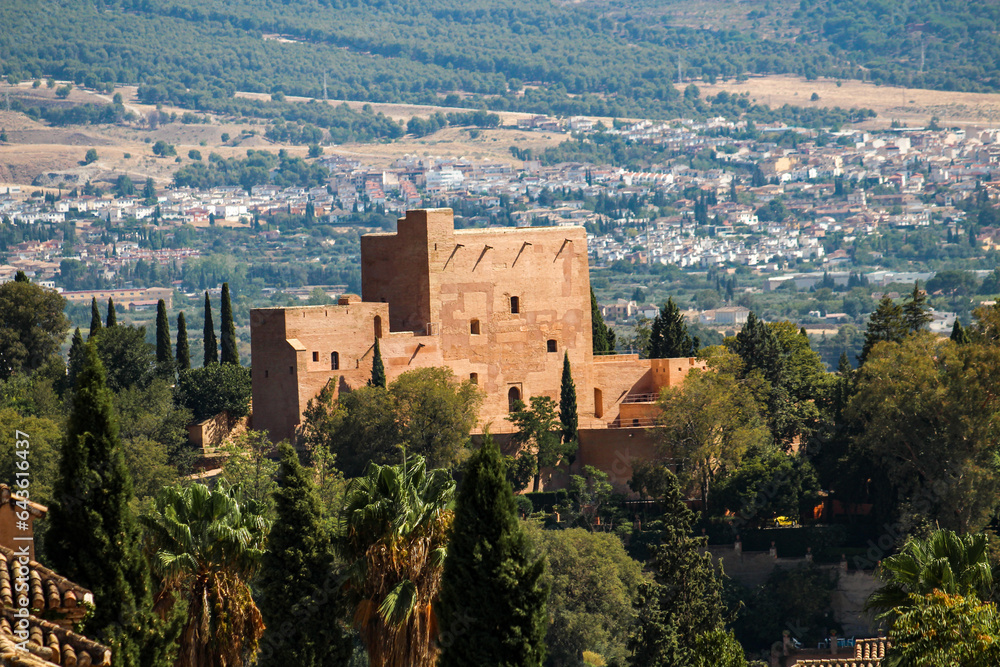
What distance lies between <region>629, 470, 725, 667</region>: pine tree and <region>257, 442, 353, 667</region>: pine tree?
12.9 m

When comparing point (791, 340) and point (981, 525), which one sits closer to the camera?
point (981, 525)

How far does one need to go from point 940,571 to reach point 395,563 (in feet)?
27.3

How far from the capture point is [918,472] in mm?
54406

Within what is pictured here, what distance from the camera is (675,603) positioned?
41406 mm

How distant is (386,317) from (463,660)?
110ft

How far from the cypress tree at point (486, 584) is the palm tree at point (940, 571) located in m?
5.53

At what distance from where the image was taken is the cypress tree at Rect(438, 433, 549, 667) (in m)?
25.8

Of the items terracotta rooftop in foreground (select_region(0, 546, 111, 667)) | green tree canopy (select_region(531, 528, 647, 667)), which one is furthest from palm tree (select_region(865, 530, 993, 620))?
green tree canopy (select_region(531, 528, 647, 667))

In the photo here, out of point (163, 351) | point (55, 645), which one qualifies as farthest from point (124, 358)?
point (55, 645)

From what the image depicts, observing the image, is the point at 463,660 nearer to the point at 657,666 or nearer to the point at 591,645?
the point at 657,666

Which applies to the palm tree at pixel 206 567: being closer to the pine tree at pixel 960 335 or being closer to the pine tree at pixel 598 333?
the pine tree at pixel 960 335

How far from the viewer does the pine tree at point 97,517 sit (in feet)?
78.0

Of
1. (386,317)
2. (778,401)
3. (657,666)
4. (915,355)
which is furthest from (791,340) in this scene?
(657,666)

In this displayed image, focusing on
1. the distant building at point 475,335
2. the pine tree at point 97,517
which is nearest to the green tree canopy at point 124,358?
the distant building at point 475,335
